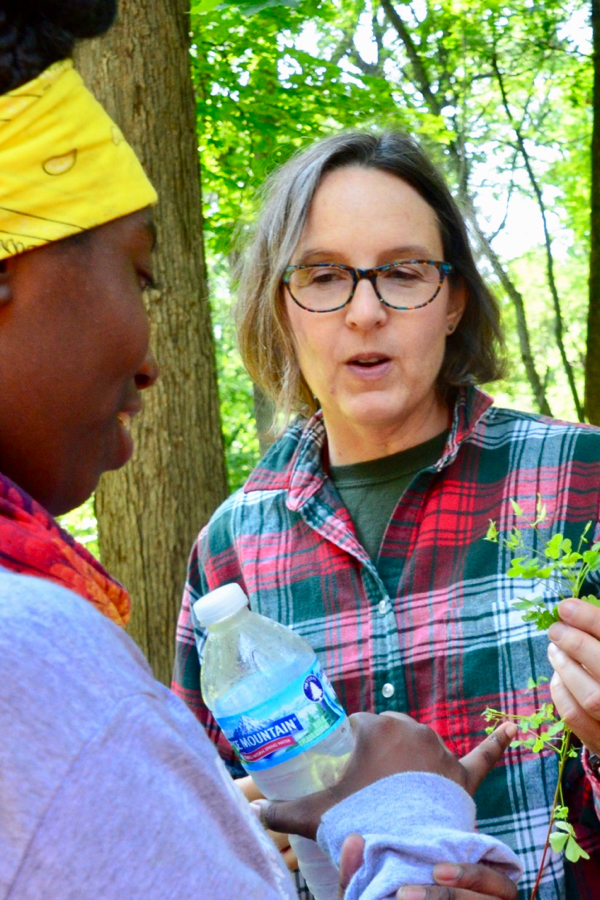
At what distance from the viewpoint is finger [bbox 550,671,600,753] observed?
1.72 m

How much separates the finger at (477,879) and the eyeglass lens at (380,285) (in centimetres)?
148

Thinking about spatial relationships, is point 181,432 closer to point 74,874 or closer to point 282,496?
point 282,496

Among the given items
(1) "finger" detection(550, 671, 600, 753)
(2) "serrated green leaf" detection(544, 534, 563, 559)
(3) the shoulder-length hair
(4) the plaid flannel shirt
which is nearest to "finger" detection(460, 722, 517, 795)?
(1) "finger" detection(550, 671, 600, 753)

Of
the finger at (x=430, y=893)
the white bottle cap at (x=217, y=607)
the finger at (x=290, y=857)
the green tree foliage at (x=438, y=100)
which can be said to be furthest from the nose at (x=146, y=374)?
the green tree foliage at (x=438, y=100)

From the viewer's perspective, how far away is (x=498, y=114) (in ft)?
46.8

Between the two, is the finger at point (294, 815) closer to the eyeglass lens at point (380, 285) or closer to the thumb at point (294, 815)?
the thumb at point (294, 815)

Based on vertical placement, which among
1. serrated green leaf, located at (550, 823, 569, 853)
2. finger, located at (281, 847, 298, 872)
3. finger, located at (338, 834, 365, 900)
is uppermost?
finger, located at (338, 834, 365, 900)

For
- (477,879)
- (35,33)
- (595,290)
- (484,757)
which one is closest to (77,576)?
(35,33)

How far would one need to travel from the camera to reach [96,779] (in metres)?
0.79

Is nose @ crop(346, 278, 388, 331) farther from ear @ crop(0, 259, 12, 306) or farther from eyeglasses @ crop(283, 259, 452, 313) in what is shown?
ear @ crop(0, 259, 12, 306)

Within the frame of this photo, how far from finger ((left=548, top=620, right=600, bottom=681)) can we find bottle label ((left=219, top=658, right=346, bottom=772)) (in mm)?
449

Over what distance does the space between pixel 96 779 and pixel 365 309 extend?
178 cm

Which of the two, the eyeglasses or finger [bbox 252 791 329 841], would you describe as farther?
the eyeglasses

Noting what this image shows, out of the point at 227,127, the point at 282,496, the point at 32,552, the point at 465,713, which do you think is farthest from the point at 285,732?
the point at 227,127
